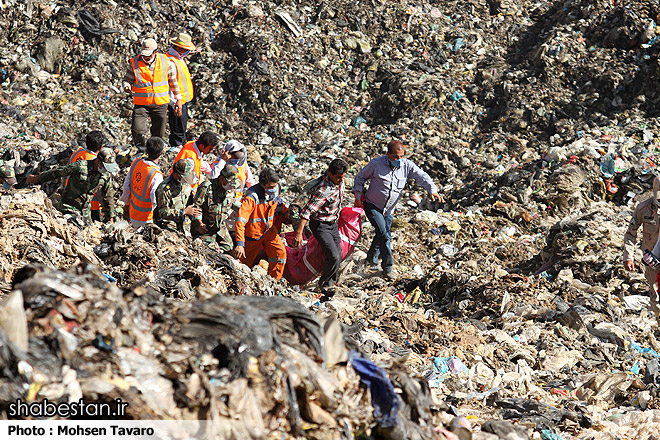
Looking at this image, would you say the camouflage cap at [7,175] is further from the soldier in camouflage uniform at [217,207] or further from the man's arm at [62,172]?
the soldier in camouflage uniform at [217,207]

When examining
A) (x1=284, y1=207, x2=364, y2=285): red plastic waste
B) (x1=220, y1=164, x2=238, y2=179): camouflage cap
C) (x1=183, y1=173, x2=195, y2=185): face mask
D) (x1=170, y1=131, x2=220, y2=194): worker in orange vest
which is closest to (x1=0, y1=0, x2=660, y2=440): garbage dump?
(x1=284, y1=207, x2=364, y2=285): red plastic waste

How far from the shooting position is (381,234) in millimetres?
6805

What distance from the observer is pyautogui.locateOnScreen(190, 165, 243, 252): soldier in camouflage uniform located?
5727 mm

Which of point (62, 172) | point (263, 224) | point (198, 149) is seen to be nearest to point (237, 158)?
point (198, 149)

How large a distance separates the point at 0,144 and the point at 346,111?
20.4 feet

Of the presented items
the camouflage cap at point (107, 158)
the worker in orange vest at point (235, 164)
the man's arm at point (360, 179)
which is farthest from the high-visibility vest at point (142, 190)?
the man's arm at point (360, 179)

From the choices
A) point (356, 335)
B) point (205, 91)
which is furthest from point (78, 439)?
point (205, 91)

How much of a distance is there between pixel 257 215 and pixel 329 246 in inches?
31.2

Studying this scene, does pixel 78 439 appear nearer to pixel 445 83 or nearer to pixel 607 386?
pixel 607 386

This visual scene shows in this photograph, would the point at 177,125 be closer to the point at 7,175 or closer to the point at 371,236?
the point at 7,175

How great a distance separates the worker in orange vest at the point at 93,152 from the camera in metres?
5.73

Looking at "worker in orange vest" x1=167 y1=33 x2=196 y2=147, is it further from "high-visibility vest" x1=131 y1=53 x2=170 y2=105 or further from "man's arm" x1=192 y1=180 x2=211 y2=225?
"man's arm" x1=192 y1=180 x2=211 y2=225

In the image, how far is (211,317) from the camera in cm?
263

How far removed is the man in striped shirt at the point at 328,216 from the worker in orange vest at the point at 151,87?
2922mm
